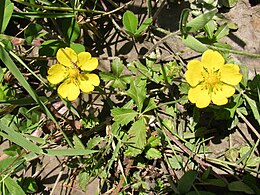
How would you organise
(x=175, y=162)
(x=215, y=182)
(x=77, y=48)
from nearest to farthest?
(x=77, y=48) < (x=215, y=182) < (x=175, y=162)

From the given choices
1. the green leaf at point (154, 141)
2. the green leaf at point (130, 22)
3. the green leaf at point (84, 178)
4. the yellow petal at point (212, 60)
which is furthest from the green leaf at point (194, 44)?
the green leaf at point (84, 178)

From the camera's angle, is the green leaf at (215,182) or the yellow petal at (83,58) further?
the green leaf at (215,182)

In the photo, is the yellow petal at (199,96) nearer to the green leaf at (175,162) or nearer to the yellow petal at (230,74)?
the yellow petal at (230,74)

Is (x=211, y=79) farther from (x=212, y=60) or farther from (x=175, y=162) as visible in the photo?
(x=175, y=162)

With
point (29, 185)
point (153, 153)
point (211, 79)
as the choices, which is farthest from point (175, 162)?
point (29, 185)

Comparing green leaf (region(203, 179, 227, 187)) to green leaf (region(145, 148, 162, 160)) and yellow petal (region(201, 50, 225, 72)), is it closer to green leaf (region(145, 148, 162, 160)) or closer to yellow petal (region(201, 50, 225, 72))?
green leaf (region(145, 148, 162, 160))

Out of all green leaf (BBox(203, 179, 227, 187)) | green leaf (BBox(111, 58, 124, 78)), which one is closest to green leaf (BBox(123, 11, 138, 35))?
green leaf (BBox(111, 58, 124, 78))

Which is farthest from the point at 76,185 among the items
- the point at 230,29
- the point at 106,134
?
the point at 230,29
